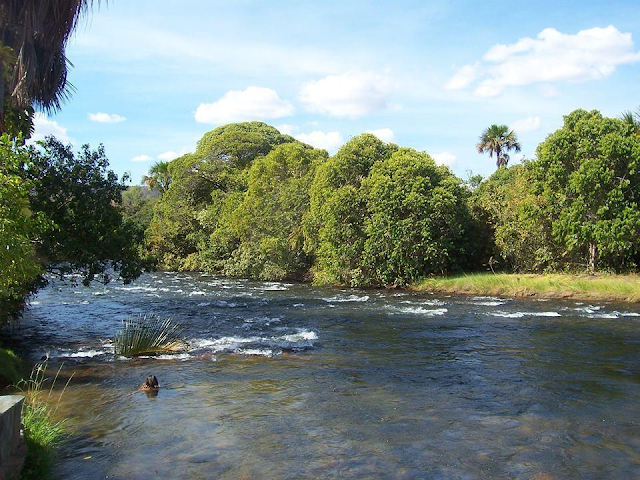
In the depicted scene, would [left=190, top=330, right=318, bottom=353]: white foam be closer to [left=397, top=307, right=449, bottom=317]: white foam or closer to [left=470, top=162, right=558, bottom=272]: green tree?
[left=397, top=307, right=449, bottom=317]: white foam

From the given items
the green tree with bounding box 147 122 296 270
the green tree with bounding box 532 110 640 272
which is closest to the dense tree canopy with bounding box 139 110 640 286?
the green tree with bounding box 532 110 640 272

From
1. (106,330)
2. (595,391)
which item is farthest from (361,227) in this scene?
(595,391)

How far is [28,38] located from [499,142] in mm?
55438

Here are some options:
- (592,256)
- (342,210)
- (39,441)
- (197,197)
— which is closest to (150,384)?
(39,441)

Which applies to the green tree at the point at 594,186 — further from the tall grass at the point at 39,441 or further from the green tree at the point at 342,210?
the tall grass at the point at 39,441

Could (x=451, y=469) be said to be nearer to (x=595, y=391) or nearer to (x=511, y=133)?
(x=595, y=391)

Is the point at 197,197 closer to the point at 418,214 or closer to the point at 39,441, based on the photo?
the point at 418,214

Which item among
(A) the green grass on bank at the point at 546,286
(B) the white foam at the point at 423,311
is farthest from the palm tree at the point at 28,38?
(A) the green grass on bank at the point at 546,286

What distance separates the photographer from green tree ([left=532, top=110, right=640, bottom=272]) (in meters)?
27.1

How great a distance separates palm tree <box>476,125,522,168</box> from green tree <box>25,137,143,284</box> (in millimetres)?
48233

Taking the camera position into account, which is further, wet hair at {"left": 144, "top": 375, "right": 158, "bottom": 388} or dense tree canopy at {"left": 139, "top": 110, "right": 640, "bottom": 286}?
dense tree canopy at {"left": 139, "top": 110, "right": 640, "bottom": 286}

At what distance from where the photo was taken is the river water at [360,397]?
A: 830 cm

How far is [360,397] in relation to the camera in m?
11.6

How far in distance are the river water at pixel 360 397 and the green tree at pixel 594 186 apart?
6854 millimetres
